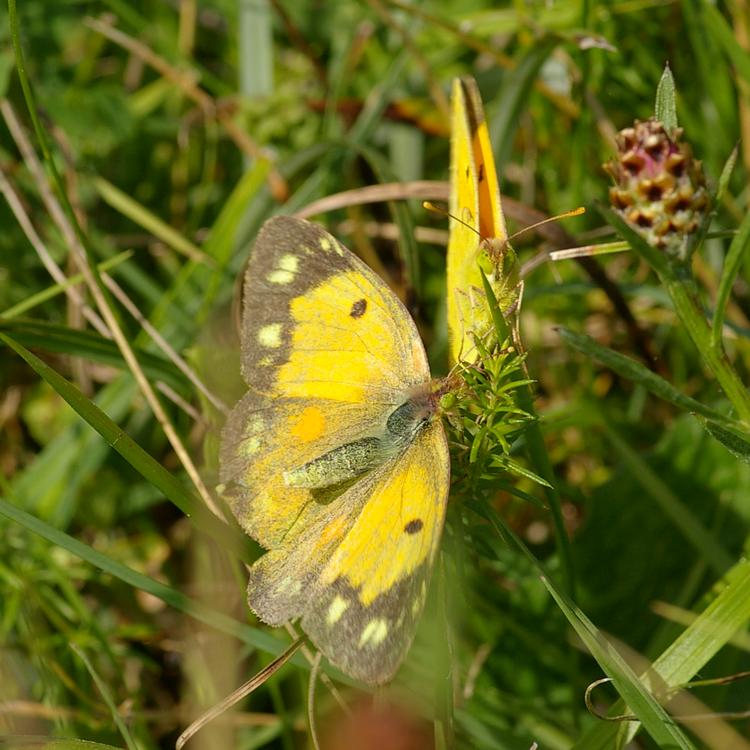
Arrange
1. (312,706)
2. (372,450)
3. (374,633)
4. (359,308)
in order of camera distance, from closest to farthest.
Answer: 1. (374,633)
2. (312,706)
3. (372,450)
4. (359,308)

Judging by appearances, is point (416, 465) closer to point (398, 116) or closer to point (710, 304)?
point (710, 304)

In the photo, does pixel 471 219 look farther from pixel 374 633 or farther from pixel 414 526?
pixel 374 633

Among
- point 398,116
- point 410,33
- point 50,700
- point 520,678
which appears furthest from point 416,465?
point 410,33

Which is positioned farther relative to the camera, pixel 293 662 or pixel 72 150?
pixel 72 150

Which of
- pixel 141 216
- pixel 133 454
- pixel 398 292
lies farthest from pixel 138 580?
pixel 141 216

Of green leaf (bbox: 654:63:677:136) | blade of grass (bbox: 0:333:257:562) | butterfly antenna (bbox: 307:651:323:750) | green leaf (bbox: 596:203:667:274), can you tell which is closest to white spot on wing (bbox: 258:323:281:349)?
blade of grass (bbox: 0:333:257:562)

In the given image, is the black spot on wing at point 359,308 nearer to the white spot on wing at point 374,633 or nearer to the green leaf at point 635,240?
the green leaf at point 635,240
